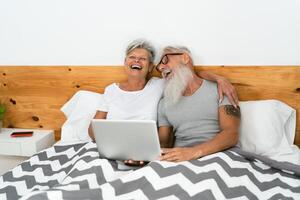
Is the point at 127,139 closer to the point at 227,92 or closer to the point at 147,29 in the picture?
the point at 227,92

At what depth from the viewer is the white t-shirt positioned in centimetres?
173

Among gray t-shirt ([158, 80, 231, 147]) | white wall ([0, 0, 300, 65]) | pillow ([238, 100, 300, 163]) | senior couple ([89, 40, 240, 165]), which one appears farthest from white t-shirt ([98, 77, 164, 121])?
pillow ([238, 100, 300, 163])

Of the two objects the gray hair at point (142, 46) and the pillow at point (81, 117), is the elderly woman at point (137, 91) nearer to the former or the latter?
the gray hair at point (142, 46)

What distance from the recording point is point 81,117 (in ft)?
6.33

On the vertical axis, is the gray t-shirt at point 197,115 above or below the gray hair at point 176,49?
below

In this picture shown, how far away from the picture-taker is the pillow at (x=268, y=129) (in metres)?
1.58

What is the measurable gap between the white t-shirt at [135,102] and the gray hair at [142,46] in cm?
14

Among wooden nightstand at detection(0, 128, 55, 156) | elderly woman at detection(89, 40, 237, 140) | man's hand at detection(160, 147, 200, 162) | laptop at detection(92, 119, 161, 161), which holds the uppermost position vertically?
elderly woman at detection(89, 40, 237, 140)

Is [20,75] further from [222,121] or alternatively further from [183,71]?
[222,121]

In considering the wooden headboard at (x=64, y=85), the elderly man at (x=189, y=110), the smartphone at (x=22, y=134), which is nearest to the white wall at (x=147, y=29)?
the wooden headboard at (x=64, y=85)

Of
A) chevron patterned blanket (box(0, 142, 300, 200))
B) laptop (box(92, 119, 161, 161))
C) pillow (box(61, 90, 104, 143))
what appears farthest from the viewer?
pillow (box(61, 90, 104, 143))

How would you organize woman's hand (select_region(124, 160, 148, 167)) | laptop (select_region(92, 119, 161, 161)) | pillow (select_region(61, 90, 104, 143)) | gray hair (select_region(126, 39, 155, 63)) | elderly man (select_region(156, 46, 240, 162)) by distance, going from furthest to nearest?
1. pillow (select_region(61, 90, 104, 143))
2. gray hair (select_region(126, 39, 155, 63))
3. elderly man (select_region(156, 46, 240, 162))
4. woman's hand (select_region(124, 160, 148, 167))
5. laptop (select_region(92, 119, 161, 161))

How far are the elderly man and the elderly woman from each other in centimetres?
7

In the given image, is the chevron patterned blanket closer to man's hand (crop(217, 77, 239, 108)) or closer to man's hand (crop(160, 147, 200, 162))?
man's hand (crop(160, 147, 200, 162))
